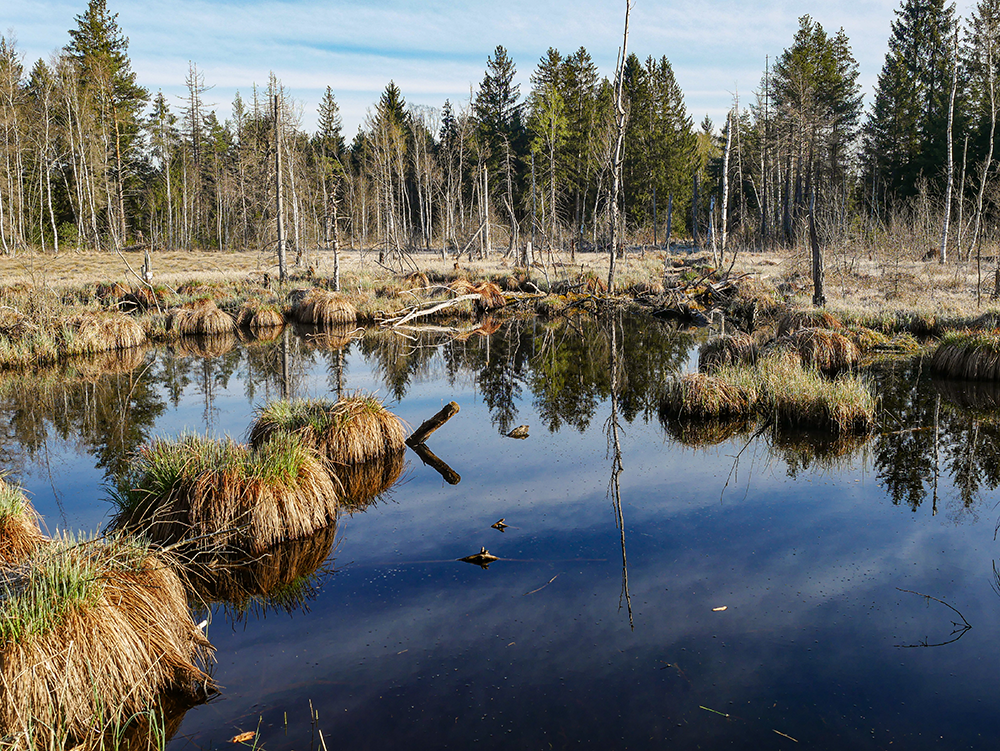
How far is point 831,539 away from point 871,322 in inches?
529

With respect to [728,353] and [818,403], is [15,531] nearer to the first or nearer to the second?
[818,403]

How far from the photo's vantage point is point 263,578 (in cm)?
659

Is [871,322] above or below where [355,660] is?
above

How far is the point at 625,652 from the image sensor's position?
533 cm

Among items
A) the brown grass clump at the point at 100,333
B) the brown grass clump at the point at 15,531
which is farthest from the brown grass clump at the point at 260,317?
the brown grass clump at the point at 15,531

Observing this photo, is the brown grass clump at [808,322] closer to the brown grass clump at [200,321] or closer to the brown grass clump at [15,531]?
the brown grass clump at [15,531]

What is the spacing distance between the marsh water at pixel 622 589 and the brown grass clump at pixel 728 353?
2299 mm

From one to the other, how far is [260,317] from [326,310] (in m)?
2.21

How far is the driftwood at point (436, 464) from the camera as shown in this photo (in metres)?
9.49

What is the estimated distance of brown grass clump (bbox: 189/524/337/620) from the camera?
6.18 m

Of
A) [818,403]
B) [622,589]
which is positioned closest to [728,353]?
[818,403]

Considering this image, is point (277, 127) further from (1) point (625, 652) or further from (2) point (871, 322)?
(1) point (625, 652)

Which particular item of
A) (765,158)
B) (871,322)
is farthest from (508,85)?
(871,322)

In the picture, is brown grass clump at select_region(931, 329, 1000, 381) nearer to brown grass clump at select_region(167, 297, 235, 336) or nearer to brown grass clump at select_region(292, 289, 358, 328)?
brown grass clump at select_region(292, 289, 358, 328)
